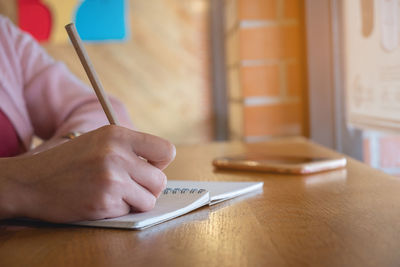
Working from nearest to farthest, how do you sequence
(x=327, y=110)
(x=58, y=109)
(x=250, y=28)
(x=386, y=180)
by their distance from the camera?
(x=386, y=180) < (x=58, y=109) < (x=327, y=110) < (x=250, y=28)

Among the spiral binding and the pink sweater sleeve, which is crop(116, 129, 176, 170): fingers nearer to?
the spiral binding

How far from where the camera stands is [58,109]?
40.0 inches

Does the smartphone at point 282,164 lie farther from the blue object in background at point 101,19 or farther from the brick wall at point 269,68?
the blue object in background at point 101,19

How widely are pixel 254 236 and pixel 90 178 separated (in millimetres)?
154

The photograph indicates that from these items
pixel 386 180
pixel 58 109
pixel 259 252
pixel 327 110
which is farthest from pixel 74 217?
pixel 327 110

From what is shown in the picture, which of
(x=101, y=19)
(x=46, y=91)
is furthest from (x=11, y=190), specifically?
(x=101, y=19)

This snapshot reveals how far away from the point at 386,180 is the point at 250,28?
1.18 m

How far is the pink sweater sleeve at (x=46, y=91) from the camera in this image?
1.00 meters

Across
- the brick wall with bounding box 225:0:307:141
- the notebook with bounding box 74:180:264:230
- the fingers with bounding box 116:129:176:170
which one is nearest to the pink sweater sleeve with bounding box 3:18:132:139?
the notebook with bounding box 74:180:264:230

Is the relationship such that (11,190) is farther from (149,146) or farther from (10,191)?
(149,146)

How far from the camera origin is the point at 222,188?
626 millimetres

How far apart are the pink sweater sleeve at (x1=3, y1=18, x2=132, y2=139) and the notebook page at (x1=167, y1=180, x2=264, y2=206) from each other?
35 centimetres

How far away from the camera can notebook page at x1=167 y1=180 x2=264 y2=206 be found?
0.58 m

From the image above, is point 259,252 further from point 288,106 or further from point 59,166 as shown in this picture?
point 288,106
